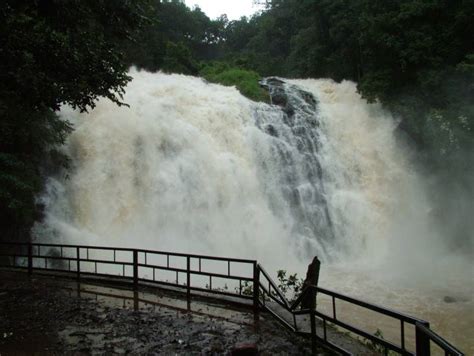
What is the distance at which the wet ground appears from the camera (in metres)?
6.13

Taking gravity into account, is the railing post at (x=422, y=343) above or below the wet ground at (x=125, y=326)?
above

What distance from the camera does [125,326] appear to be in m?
7.03

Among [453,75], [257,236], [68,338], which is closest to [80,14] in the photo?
[68,338]

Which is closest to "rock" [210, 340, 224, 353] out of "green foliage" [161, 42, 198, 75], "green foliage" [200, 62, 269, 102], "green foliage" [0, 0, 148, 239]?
"green foliage" [0, 0, 148, 239]

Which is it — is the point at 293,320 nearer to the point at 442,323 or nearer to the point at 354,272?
the point at 442,323

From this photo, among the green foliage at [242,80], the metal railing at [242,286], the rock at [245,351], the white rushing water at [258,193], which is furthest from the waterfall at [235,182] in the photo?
the rock at [245,351]

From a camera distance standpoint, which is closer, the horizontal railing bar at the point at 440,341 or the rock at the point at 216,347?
the horizontal railing bar at the point at 440,341

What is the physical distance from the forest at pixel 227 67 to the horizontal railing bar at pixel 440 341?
647 centimetres

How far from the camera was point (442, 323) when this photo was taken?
10.9m

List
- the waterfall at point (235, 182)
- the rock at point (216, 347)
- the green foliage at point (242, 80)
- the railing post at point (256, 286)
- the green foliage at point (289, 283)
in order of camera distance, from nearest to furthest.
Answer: the rock at point (216, 347) < the railing post at point (256, 286) < the green foliage at point (289, 283) < the waterfall at point (235, 182) < the green foliage at point (242, 80)

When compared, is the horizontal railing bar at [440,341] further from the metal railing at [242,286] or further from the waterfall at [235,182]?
the waterfall at [235,182]

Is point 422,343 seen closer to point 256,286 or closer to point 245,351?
point 245,351

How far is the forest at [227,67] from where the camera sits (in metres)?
7.46

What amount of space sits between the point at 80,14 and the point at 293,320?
649cm
